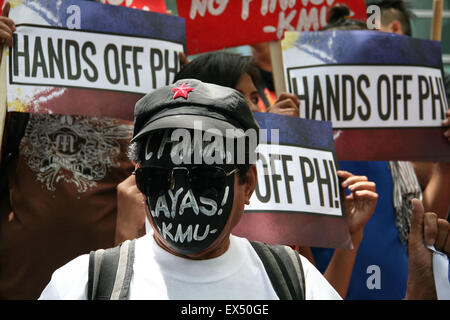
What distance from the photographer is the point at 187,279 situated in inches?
70.3

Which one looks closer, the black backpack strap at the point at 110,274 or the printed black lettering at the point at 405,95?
the black backpack strap at the point at 110,274

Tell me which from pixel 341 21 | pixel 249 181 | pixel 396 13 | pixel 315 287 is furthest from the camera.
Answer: pixel 396 13

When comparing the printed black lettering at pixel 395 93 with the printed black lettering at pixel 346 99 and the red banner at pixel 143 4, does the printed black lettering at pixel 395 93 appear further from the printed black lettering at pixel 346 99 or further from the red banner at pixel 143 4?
the red banner at pixel 143 4

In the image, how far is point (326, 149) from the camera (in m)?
2.79

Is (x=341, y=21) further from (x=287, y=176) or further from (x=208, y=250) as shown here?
(x=208, y=250)

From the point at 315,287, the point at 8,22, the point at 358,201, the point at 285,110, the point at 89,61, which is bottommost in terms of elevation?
the point at 315,287

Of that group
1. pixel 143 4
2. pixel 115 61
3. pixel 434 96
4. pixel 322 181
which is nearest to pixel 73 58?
pixel 115 61

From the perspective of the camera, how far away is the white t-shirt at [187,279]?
172cm

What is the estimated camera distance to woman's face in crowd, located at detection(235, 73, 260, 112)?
298 centimetres

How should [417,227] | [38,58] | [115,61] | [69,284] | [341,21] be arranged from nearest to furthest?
[69,284], [417,227], [38,58], [115,61], [341,21]

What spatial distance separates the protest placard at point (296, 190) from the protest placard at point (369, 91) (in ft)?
1.06

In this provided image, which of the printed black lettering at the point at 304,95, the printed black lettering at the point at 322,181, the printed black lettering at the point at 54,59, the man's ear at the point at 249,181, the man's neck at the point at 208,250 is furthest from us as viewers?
the printed black lettering at the point at 304,95

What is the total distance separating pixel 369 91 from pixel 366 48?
0.20 metres

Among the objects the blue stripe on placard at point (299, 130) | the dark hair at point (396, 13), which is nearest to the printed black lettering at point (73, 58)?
the blue stripe on placard at point (299, 130)
